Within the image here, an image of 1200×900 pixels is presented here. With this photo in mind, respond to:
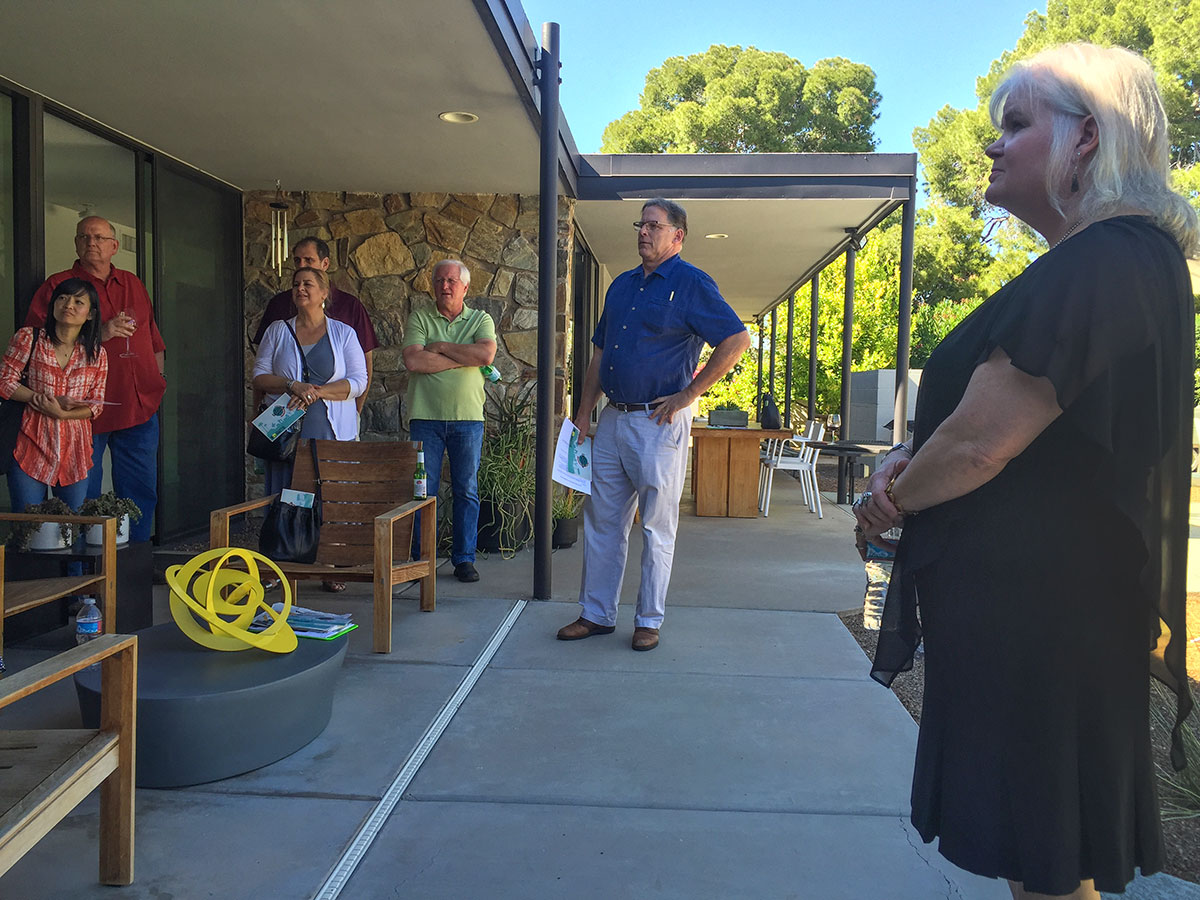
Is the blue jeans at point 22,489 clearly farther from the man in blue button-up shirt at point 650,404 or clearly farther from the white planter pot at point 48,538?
the man in blue button-up shirt at point 650,404

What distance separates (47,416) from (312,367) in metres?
1.08

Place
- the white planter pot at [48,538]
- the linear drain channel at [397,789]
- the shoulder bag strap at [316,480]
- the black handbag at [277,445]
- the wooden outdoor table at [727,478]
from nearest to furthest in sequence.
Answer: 1. the linear drain channel at [397,789]
2. the white planter pot at [48,538]
3. the shoulder bag strap at [316,480]
4. the black handbag at [277,445]
5. the wooden outdoor table at [727,478]

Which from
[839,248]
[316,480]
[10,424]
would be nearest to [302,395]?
[316,480]

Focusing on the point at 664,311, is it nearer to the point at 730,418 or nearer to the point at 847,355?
the point at 730,418

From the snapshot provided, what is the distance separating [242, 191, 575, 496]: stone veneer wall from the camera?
251 inches

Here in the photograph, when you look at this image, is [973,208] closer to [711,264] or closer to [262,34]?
[711,264]

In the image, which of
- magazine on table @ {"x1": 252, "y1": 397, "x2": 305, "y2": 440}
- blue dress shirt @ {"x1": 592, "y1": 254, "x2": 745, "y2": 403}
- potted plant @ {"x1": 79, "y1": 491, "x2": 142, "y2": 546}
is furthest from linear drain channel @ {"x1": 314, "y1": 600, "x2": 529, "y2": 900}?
potted plant @ {"x1": 79, "y1": 491, "x2": 142, "y2": 546}

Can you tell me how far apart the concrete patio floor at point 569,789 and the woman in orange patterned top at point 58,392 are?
0.71 m

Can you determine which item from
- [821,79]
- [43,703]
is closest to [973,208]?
[821,79]

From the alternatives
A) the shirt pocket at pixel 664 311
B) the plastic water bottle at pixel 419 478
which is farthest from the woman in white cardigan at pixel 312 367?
the shirt pocket at pixel 664 311

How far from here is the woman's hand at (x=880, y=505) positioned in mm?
1428

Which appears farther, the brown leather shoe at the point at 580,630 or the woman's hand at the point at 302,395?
the woman's hand at the point at 302,395

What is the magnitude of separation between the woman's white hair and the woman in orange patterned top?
371 centimetres

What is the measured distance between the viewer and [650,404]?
360 cm
